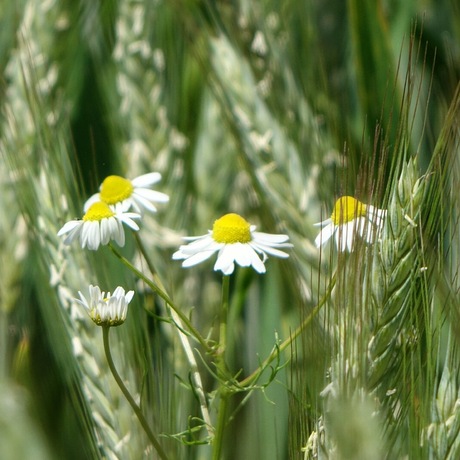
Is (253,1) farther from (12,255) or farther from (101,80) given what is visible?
(12,255)

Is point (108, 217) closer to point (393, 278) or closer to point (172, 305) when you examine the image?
point (172, 305)

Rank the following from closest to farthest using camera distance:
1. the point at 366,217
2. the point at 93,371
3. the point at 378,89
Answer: the point at 366,217
the point at 93,371
the point at 378,89

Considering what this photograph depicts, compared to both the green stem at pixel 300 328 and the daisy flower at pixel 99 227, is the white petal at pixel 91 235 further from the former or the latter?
the green stem at pixel 300 328

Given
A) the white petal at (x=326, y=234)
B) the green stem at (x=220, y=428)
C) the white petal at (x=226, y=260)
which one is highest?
the white petal at (x=326, y=234)

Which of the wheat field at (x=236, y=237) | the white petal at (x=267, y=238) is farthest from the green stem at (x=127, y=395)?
the white petal at (x=267, y=238)

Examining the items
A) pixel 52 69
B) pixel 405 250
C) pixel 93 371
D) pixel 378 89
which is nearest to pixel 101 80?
pixel 52 69

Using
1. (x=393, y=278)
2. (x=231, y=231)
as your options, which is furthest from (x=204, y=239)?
(x=393, y=278)
